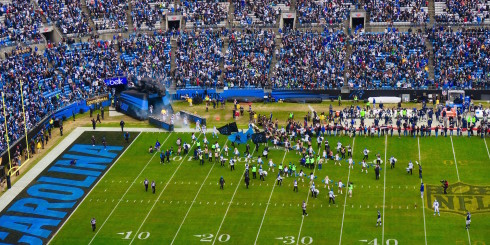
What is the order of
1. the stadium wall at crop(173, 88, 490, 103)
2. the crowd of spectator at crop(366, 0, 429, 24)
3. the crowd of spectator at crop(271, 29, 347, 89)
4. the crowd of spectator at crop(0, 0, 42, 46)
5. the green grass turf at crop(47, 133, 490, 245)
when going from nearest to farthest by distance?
the green grass turf at crop(47, 133, 490, 245) < the stadium wall at crop(173, 88, 490, 103) < the crowd of spectator at crop(271, 29, 347, 89) < the crowd of spectator at crop(0, 0, 42, 46) < the crowd of spectator at crop(366, 0, 429, 24)

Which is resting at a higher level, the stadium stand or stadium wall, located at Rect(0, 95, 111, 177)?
the stadium stand

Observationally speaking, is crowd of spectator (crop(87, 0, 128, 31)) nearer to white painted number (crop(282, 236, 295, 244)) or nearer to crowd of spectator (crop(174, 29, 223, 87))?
crowd of spectator (crop(174, 29, 223, 87))

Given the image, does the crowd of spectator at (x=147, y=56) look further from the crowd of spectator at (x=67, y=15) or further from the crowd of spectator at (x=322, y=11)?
the crowd of spectator at (x=322, y=11)

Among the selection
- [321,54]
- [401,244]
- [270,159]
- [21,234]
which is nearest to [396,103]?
[321,54]

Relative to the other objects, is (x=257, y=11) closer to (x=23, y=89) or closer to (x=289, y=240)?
(x=23, y=89)

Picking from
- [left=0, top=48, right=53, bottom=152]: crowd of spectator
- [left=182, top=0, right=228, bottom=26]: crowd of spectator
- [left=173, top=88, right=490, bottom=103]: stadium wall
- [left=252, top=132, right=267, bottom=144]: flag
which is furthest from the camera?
[left=182, top=0, right=228, bottom=26]: crowd of spectator

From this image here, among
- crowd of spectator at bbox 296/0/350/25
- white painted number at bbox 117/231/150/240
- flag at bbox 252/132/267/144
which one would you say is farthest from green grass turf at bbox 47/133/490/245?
crowd of spectator at bbox 296/0/350/25
